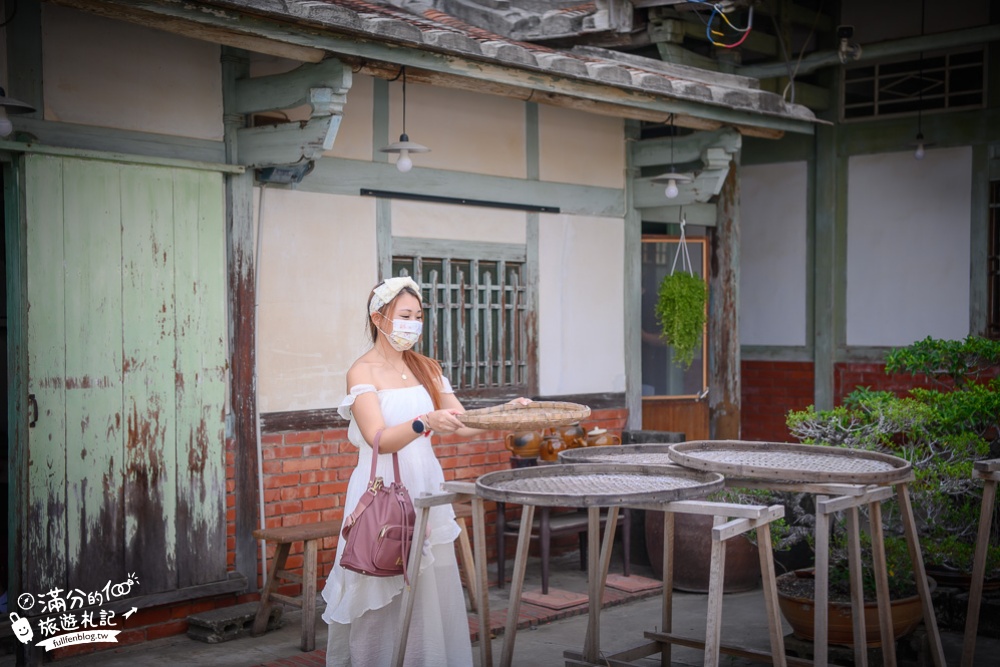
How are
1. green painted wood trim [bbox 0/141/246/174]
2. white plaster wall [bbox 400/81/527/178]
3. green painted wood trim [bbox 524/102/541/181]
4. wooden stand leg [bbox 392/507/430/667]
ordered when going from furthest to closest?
1. green painted wood trim [bbox 524/102/541/181]
2. white plaster wall [bbox 400/81/527/178]
3. green painted wood trim [bbox 0/141/246/174]
4. wooden stand leg [bbox 392/507/430/667]

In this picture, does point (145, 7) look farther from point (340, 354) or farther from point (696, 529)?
point (696, 529)

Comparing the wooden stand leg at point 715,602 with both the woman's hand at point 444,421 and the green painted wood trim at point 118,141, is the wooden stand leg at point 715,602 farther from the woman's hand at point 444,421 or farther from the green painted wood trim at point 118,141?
the green painted wood trim at point 118,141

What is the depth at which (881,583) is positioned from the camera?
504 cm

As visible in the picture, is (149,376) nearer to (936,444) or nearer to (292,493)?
(292,493)

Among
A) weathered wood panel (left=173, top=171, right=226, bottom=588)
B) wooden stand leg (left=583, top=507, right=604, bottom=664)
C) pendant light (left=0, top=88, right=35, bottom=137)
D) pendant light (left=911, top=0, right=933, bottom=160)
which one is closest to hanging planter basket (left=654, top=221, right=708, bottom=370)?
pendant light (left=911, top=0, right=933, bottom=160)

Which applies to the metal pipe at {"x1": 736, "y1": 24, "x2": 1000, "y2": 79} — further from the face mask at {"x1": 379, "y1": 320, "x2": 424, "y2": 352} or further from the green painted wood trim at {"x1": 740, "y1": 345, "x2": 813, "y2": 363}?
the face mask at {"x1": 379, "y1": 320, "x2": 424, "y2": 352}

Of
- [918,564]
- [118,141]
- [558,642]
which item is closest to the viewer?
[918,564]

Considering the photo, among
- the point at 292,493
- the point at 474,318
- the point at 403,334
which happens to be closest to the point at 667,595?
the point at 403,334

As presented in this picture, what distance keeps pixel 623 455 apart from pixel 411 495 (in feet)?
3.93

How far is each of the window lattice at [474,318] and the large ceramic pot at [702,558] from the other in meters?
1.58

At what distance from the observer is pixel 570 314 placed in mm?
8680

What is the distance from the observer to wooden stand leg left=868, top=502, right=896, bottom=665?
5.03 m

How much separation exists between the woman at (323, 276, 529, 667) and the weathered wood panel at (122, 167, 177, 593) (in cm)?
149

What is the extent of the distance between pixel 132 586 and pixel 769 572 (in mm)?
3525
